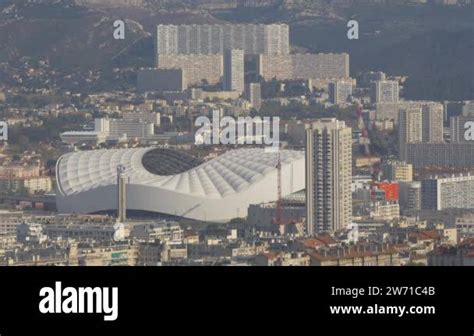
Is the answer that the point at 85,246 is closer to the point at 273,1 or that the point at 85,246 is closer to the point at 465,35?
the point at 465,35

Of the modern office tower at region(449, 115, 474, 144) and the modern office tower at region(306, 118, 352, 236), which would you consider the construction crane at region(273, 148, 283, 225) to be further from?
the modern office tower at region(449, 115, 474, 144)

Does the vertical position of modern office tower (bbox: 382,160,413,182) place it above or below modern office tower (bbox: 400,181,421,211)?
above

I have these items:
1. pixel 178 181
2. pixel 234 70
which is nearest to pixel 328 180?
pixel 178 181

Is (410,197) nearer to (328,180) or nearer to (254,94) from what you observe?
(328,180)

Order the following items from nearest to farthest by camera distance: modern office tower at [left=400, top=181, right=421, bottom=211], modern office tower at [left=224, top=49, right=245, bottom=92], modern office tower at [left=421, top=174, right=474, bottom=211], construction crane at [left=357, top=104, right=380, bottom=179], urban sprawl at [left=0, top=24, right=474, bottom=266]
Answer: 1. urban sprawl at [left=0, top=24, right=474, bottom=266]
2. modern office tower at [left=400, top=181, right=421, bottom=211]
3. modern office tower at [left=421, top=174, right=474, bottom=211]
4. construction crane at [left=357, top=104, right=380, bottom=179]
5. modern office tower at [left=224, top=49, right=245, bottom=92]

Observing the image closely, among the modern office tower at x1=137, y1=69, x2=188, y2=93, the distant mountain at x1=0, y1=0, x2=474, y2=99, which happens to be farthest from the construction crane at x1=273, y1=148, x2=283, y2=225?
the modern office tower at x1=137, y1=69, x2=188, y2=93
